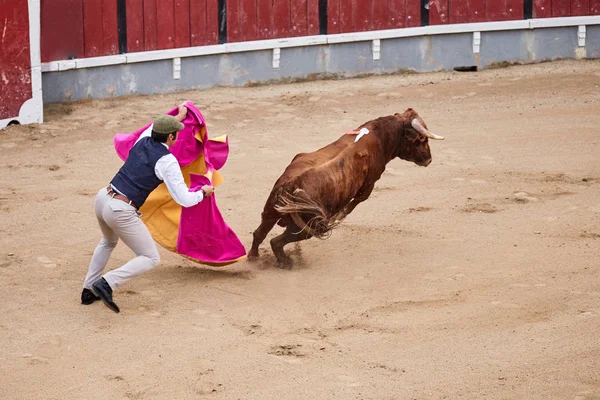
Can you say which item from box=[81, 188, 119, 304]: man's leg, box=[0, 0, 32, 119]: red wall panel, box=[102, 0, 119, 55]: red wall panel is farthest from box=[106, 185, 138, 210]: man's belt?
box=[102, 0, 119, 55]: red wall panel

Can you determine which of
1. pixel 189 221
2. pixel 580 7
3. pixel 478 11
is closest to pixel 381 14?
pixel 478 11

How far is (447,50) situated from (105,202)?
23.2 feet

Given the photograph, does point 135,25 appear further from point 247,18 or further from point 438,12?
point 438,12

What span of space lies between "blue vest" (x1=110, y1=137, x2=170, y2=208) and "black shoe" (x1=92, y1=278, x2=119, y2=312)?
18.5 inches

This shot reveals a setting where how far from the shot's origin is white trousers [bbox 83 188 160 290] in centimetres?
607

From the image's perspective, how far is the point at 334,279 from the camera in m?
6.87

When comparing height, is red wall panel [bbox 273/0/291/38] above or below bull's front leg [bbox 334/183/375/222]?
above

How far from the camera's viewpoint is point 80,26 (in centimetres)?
1062

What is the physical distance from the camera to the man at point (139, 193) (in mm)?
6023

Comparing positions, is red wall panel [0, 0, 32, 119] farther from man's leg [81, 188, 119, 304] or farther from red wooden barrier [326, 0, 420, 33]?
man's leg [81, 188, 119, 304]

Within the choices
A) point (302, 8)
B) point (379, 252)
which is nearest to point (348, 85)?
point (302, 8)

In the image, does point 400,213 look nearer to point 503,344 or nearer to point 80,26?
point 503,344

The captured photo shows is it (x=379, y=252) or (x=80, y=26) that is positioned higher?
(x=80, y=26)

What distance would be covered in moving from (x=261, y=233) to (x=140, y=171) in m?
1.20
